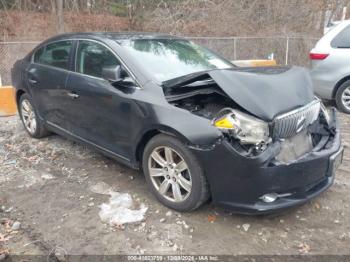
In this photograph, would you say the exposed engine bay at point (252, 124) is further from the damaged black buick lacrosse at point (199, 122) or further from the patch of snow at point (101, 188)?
the patch of snow at point (101, 188)

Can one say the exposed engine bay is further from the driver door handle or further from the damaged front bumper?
the driver door handle

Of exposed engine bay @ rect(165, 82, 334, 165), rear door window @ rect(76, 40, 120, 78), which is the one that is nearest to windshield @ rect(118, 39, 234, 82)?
rear door window @ rect(76, 40, 120, 78)

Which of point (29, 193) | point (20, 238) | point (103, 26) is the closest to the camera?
point (20, 238)

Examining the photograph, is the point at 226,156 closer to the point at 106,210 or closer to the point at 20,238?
the point at 106,210

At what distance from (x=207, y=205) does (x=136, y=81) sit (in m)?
1.42

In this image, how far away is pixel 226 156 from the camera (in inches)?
110

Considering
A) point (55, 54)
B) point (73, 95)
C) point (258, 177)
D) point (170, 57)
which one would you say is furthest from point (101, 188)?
point (55, 54)

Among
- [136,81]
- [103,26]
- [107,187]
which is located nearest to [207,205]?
[107,187]

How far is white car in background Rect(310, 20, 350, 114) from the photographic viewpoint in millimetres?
6438

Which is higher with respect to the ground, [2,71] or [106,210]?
[2,71]

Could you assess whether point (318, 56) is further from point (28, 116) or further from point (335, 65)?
point (28, 116)

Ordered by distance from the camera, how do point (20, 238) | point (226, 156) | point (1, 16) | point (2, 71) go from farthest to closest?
point (1, 16), point (2, 71), point (20, 238), point (226, 156)

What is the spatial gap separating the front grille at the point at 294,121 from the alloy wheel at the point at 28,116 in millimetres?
3875

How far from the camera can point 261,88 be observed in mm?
2988
